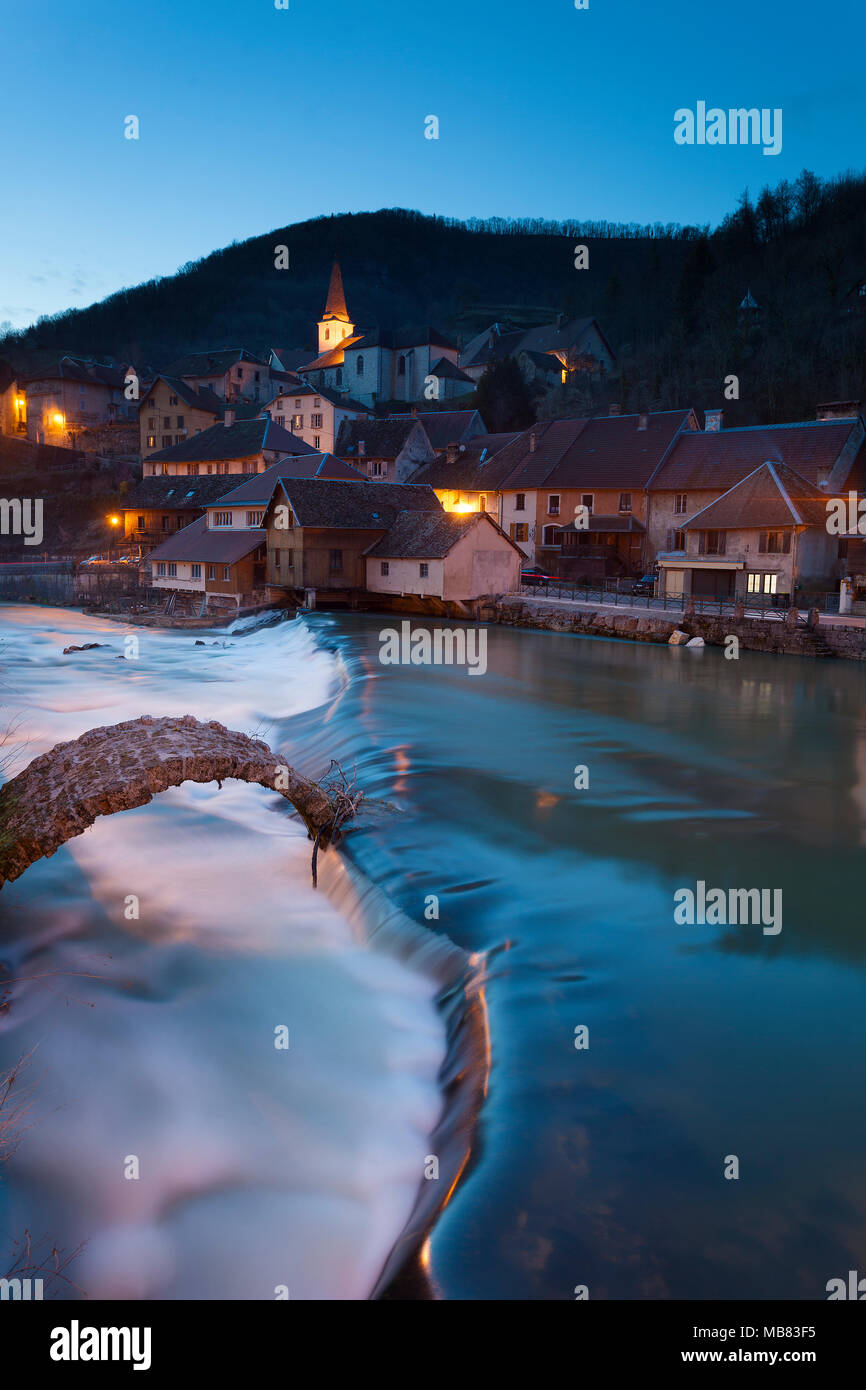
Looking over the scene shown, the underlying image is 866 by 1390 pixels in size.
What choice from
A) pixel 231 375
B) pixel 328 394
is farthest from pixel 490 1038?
pixel 231 375

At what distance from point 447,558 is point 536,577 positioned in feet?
25.4

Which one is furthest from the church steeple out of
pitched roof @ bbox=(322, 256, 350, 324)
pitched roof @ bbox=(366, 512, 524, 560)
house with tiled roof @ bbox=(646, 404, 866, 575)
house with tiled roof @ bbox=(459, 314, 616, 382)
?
house with tiled roof @ bbox=(646, 404, 866, 575)

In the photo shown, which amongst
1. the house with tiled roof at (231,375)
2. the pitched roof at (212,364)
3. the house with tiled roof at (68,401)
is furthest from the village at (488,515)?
the pitched roof at (212,364)

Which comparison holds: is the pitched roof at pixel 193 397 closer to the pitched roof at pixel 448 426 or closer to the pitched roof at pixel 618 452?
the pitched roof at pixel 448 426

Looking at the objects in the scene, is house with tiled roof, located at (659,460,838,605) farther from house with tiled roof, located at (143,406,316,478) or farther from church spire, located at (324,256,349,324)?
church spire, located at (324,256,349,324)

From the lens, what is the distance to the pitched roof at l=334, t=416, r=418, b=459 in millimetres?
61469

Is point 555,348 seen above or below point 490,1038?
above

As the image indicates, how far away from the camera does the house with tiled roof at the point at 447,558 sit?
41.1m

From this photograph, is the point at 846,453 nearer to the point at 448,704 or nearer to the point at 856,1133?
the point at 448,704

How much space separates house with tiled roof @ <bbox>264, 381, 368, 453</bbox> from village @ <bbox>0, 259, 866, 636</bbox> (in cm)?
17

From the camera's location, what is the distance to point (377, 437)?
62438 millimetres

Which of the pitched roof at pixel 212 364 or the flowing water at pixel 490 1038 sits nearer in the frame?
the flowing water at pixel 490 1038

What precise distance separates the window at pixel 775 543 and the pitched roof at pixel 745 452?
17.9 feet

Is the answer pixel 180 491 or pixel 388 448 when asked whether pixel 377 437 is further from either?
pixel 180 491
